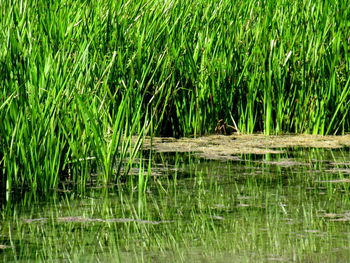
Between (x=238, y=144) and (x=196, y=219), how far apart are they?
164cm

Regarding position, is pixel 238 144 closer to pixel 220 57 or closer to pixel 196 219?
pixel 220 57

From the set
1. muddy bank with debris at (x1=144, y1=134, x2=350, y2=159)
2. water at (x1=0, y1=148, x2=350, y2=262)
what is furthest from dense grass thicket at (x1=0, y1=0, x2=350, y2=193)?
water at (x1=0, y1=148, x2=350, y2=262)

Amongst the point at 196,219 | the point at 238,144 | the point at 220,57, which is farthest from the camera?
the point at 220,57

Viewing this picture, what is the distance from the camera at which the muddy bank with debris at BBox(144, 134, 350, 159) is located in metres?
3.91

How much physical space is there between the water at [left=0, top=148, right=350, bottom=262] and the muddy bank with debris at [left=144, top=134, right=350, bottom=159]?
408 mm

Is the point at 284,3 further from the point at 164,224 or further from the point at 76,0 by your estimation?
the point at 164,224

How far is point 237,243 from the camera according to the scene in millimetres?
2215

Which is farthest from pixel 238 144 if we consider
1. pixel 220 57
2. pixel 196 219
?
pixel 196 219

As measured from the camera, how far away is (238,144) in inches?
162

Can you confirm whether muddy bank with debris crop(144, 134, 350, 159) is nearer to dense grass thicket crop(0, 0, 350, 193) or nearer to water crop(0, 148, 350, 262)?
dense grass thicket crop(0, 0, 350, 193)

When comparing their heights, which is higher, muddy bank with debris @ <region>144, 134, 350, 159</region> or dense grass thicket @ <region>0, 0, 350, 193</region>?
dense grass thicket @ <region>0, 0, 350, 193</region>

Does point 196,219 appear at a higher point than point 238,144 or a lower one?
lower

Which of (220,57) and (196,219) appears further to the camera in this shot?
(220,57)

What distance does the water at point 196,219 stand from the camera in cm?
212
